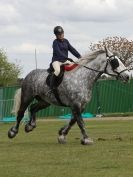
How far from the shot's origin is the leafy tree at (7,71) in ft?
280

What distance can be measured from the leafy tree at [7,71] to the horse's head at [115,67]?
225 feet

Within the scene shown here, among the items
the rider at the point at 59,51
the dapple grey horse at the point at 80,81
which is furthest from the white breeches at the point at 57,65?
the dapple grey horse at the point at 80,81

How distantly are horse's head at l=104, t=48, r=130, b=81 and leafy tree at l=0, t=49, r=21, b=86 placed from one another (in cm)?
6848

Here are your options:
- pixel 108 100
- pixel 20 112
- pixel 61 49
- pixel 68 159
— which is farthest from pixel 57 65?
pixel 108 100

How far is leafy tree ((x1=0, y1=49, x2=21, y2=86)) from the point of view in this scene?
8536cm

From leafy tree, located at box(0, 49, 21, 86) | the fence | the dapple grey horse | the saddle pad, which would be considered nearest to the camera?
the dapple grey horse

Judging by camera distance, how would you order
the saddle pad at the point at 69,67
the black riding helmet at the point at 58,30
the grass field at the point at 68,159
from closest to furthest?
the grass field at the point at 68,159, the saddle pad at the point at 69,67, the black riding helmet at the point at 58,30

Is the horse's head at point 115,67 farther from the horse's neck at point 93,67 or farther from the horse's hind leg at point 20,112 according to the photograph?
the horse's hind leg at point 20,112

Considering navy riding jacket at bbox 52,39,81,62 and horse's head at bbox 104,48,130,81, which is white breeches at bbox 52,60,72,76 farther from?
horse's head at bbox 104,48,130,81

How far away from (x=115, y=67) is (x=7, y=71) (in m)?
72.1

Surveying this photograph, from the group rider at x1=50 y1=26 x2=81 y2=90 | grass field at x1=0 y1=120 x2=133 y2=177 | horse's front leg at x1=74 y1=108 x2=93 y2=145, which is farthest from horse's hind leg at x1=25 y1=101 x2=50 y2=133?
horse's front leg at x1=74 y1=108 x2=93 y2=145

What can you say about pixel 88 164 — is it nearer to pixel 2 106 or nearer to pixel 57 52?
pixel 57 52

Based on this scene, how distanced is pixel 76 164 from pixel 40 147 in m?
3.76

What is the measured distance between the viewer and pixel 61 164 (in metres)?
11.7
